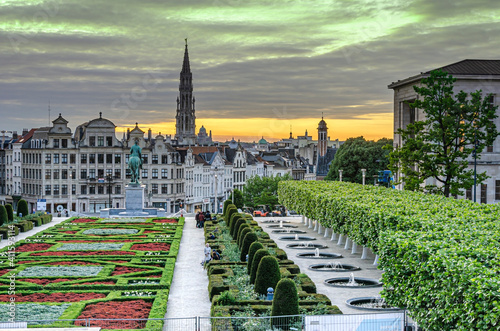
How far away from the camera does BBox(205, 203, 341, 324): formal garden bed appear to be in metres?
25.3

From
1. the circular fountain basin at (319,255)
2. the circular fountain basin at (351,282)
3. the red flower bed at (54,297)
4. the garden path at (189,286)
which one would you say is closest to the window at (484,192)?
the circular fountain basin at (319,255)

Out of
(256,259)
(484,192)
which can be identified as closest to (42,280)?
(256,259)

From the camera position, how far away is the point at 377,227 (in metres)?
35.9

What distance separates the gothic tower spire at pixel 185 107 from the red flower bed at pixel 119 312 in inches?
5980

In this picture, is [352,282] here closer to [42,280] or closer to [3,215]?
[42,280]

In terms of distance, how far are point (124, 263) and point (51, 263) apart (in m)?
4.24

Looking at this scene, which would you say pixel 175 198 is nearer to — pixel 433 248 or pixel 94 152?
pixel 94 152

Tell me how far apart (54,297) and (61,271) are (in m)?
6.95

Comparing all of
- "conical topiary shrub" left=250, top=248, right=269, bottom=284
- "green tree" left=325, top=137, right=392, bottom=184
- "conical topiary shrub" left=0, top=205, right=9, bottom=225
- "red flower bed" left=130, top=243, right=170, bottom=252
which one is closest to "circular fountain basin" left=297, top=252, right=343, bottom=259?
"red flower bed" left=130, top=243, right=170, bottom=252

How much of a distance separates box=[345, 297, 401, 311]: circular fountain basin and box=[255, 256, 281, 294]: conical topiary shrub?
140 inches

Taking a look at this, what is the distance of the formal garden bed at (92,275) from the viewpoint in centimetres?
2678

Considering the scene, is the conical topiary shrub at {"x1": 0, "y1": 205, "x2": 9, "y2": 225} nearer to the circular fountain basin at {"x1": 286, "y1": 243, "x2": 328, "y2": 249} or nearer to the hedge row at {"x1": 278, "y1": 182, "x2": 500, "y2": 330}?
the circular fountain basin at {"x1": 286, "y1": 243, "x2": 328, "y2": 249}

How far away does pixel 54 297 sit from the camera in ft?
97.1

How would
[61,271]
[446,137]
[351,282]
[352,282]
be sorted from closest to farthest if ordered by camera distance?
[352,282] < [351,282] < [61,271] < [446,137]
